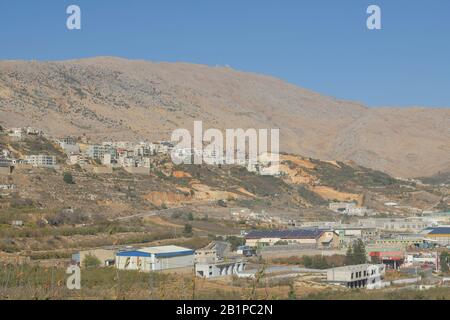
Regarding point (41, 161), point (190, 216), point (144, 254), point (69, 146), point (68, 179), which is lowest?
point (144, 254)

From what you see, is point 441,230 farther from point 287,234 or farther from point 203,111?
point 203,111

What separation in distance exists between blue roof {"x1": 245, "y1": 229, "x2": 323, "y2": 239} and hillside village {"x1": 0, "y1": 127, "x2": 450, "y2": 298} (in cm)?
5

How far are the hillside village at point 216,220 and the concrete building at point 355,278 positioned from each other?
0.04m

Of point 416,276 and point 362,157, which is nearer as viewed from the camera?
point 416,276

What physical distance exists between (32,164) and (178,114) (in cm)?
5594

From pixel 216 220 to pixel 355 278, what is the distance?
59.8ft

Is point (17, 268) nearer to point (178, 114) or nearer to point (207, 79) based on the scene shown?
point (178, 114)

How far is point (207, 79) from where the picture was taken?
136000 mm

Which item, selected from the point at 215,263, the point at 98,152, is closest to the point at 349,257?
the point at 215,263

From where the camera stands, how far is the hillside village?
25062mm

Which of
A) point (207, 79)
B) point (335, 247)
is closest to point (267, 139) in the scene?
point (207, 79)

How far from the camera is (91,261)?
2552 cm
